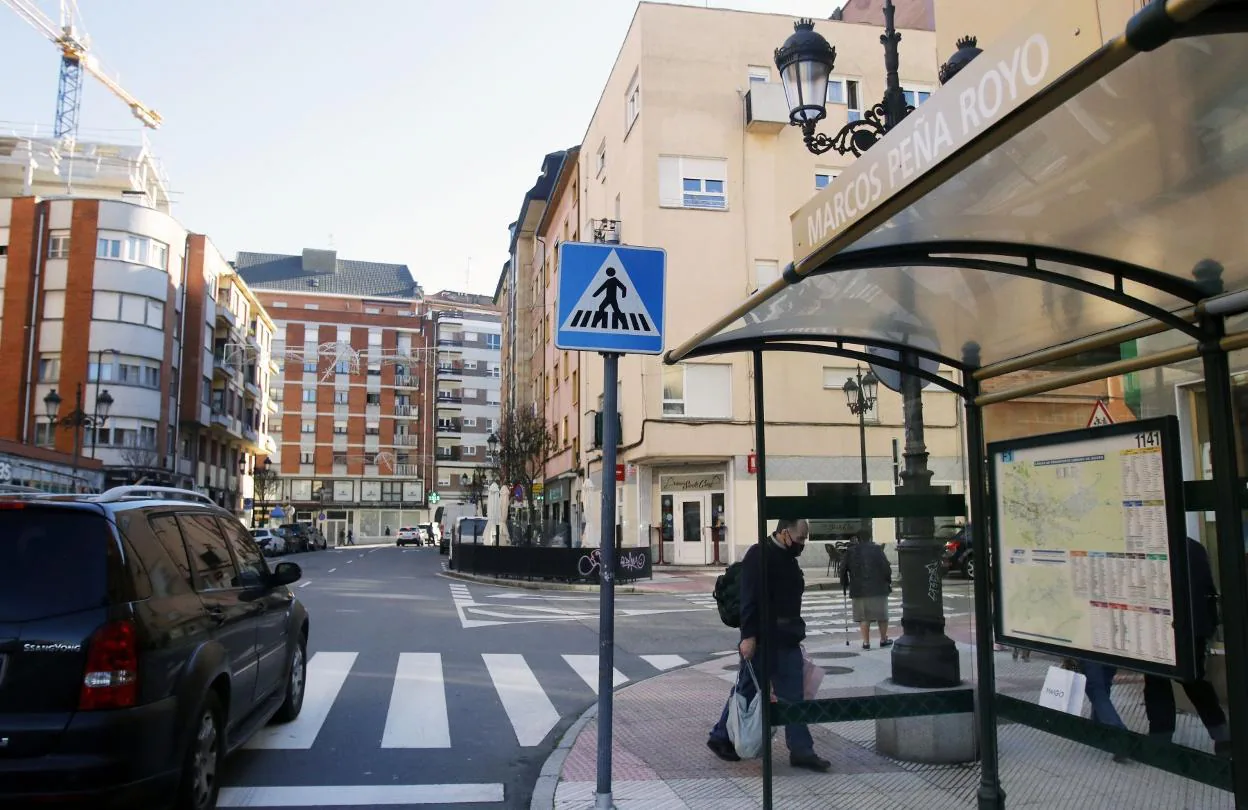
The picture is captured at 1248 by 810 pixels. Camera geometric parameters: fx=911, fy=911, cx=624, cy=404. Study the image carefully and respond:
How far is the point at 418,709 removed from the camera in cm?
785

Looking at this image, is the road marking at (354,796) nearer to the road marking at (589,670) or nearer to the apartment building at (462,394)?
the road marking at (589,670)

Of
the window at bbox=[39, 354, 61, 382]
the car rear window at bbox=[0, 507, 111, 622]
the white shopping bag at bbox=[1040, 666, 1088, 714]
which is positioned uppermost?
the window at bbox=[39, 354, 61, 382]

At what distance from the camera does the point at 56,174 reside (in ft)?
185

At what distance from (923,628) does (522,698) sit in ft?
13.5

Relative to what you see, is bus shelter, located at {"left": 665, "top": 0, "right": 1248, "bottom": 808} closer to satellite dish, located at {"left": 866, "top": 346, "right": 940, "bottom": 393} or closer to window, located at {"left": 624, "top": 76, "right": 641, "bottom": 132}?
satellite dish, located at {"left": 866, "top": 346, "right": 940, "bottom": 393}

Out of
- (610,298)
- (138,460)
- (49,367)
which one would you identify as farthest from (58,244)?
(610,298)

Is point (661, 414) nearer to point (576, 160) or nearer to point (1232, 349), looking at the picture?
point (576, 160)

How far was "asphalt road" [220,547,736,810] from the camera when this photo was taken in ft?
18.6

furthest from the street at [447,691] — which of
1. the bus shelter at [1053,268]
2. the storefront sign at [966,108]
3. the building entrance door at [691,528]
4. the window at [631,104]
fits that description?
the window at [631,104]

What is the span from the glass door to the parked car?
2243 cm

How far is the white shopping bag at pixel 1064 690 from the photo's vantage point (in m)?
4.61

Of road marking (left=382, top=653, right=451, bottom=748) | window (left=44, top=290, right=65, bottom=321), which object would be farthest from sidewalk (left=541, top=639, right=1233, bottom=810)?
window (left=44, top=290, right=65, bottom=321)

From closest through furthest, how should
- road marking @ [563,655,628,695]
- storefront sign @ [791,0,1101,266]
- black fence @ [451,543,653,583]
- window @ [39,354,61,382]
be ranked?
storefront sign @ [791,0,1101,266], road marking @ [563,655,628,695], black fence @ [451,543,653,583], window @ [39,354,61,382]

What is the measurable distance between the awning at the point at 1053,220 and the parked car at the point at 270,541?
141ft
